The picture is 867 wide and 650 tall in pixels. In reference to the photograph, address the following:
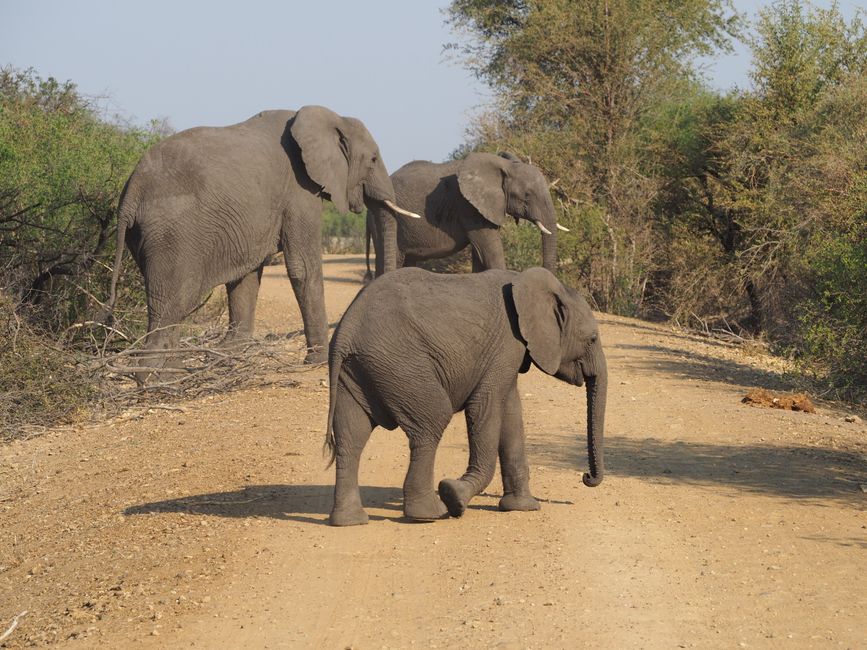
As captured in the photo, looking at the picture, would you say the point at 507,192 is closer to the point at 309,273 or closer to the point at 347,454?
the point at 309,273

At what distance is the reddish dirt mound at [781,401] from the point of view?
12.4m

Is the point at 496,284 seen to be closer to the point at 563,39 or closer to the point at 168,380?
the point at 168,380

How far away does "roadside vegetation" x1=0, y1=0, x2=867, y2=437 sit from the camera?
Result: 1265 cm

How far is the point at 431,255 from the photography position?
16.1 metres

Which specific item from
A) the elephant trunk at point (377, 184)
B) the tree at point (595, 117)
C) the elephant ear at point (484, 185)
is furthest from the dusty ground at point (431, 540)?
the tree at point (595, 117)

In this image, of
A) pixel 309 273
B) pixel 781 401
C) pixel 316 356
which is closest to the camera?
pixel 781 401

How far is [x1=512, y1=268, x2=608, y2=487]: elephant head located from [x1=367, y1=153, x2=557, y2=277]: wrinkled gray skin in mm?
7249

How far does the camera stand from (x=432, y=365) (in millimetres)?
7645

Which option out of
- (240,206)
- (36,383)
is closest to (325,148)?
(240,206)

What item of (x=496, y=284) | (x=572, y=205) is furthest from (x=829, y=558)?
(x=572, y=205)

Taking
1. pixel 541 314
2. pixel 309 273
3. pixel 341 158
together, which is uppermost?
pixel 341 158

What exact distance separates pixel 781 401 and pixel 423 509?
19.1ft

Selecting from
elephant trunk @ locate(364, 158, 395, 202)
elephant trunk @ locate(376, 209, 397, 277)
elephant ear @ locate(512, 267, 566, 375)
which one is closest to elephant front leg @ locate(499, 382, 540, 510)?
elephant ear @ locate(512, 267, 566, 375)

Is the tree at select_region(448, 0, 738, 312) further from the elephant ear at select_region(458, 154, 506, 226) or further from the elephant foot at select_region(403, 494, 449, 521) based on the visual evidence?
the elephant foot at select_region(403, 494, 449, 521)
